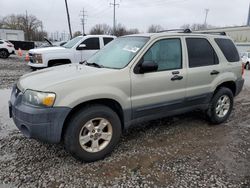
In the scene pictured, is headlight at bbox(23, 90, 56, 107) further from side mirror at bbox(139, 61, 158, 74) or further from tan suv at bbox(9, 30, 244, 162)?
side mirror at bbox(139, 61, 158, 74)

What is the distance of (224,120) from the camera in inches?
186

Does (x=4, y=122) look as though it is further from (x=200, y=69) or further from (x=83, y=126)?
(x=200, y=69)

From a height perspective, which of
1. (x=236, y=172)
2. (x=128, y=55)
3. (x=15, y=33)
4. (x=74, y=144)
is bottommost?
(x=236, y=172)

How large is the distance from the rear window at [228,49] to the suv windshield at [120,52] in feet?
5.94

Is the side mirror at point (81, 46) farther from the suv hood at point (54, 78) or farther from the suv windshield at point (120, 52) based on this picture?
the suv hood at point (54, 78)

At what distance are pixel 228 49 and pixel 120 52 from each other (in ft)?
7.96

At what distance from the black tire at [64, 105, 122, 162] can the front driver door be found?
15.2 inches

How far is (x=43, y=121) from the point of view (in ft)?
8.79

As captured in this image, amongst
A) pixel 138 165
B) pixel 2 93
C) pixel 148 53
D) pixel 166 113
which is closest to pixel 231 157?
pixel 166 113

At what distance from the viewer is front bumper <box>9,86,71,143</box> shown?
8.75 feet

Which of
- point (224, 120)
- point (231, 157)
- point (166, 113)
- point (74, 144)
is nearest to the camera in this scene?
point (74, 144)

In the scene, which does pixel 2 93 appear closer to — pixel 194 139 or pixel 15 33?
pixel 194 139

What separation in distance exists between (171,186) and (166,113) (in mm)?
1389

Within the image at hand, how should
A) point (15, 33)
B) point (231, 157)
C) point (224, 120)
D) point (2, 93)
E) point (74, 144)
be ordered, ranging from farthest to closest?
point (15, 33) < point (2, 93) < point (224, 120) < point (231, 157) < point (74, 144)
